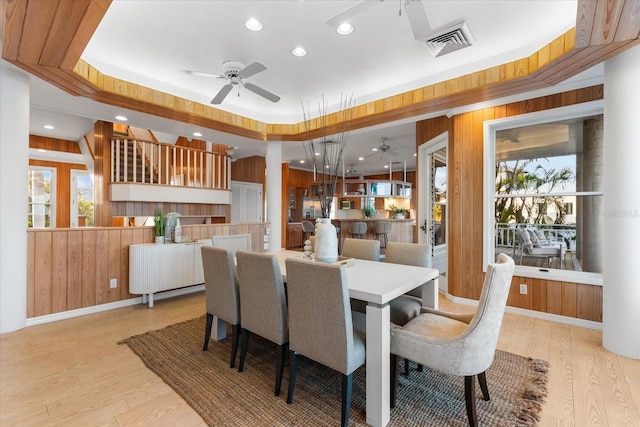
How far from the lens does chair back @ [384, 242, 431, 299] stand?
8.81ft

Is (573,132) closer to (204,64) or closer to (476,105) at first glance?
(476,105)

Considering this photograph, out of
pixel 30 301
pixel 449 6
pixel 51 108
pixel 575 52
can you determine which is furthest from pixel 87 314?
pixel 575 52

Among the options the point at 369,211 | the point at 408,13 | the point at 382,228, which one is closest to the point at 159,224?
the point at 408,13

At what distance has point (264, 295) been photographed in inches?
80.7

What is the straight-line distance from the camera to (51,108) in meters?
3.71

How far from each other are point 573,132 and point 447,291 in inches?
93.7

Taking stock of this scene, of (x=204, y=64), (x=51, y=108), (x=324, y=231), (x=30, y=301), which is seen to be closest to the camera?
(x=324, y=231)

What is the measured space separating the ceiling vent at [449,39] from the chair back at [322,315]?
2051mm

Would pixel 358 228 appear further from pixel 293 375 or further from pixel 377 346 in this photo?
pixel 377 346

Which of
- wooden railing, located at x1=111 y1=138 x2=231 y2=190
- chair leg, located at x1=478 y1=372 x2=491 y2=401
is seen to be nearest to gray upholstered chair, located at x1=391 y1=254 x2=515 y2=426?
chair leg, located at x1=478 y1=372 x2=491 y2=401

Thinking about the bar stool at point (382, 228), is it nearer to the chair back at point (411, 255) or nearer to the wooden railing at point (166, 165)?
the wooden railing at point (166, 165)

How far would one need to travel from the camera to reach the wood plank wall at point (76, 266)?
3.21 m

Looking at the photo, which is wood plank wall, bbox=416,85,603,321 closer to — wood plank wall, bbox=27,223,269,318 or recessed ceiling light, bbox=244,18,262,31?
recessed ceiling light, bbox=244,18,262,31

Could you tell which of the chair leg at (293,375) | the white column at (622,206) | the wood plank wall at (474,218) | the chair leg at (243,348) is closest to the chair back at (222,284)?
the chair leg at (243,348)
